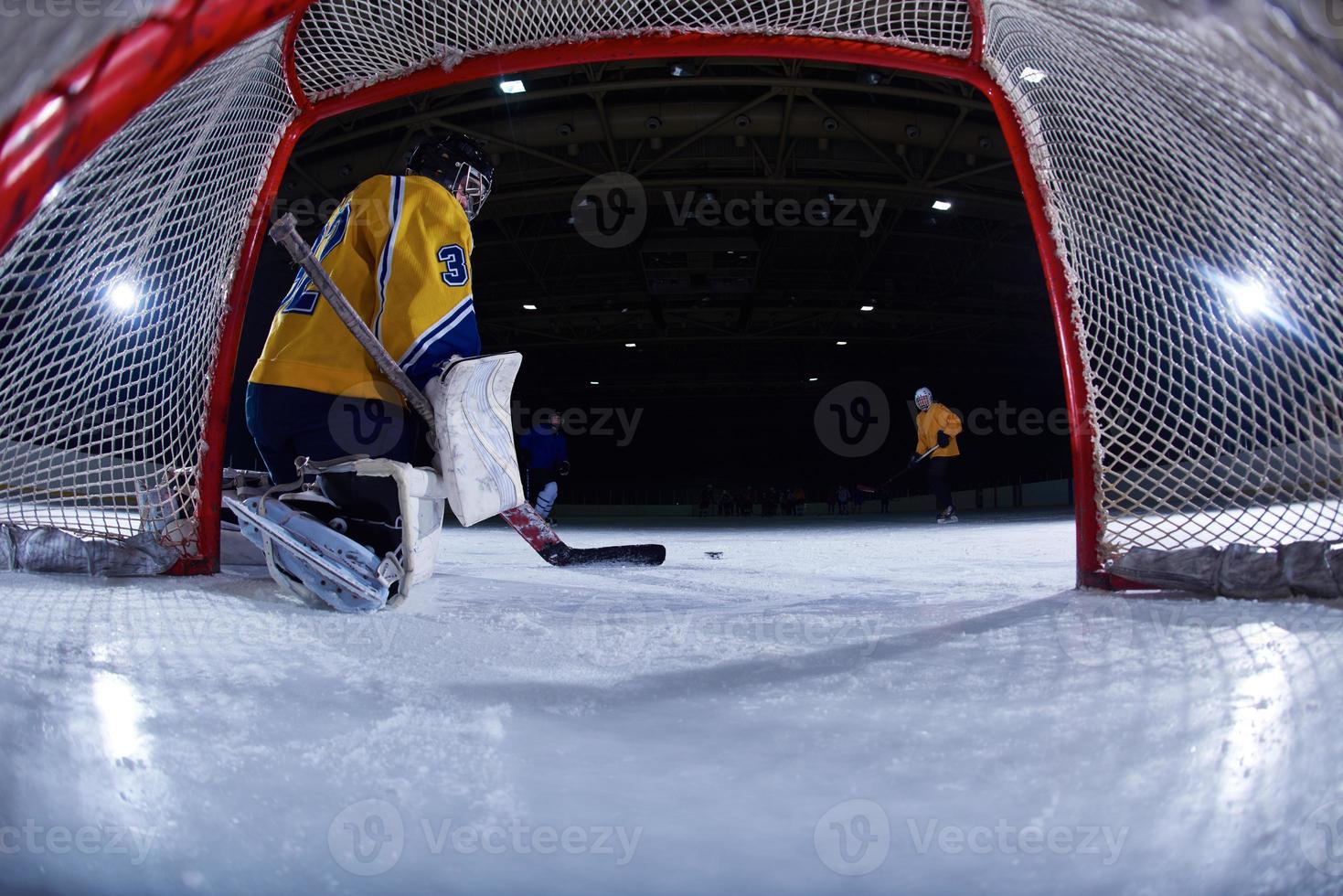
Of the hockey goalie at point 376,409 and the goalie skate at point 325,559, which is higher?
the hockey goalie at point 376,409

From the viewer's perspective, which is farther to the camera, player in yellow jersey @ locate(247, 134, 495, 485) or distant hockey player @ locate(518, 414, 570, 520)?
distant hockey player @ locate(518, 414, 570, 520)

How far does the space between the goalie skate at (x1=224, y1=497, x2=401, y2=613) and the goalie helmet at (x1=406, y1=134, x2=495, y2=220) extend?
0.78 metres

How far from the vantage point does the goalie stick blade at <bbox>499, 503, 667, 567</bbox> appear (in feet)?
8.20

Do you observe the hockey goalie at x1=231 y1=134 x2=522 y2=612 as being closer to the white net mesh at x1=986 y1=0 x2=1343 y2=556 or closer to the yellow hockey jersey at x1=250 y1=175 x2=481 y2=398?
the yellow hockey jersey at x1=250 y1=175 x2=481 y2=398

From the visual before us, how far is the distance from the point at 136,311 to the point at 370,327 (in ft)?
3.24

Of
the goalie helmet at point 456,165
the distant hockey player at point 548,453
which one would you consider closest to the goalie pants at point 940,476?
the distant hockey player at point 548,453

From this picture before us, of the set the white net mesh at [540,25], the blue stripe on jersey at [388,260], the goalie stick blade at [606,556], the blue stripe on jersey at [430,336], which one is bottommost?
the goalie stick blade at [606,556]

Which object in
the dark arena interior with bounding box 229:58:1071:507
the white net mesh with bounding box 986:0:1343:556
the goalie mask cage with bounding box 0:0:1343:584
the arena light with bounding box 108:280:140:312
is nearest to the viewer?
the white net mesh with bounding box 986:0:1343:556

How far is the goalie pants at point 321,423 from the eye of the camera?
1425mm

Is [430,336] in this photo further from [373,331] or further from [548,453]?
[548,453]

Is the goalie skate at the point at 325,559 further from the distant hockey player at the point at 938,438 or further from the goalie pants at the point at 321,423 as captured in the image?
the distant hockey player at the point at 938,438

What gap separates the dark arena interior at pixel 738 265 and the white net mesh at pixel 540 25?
5.09 metres

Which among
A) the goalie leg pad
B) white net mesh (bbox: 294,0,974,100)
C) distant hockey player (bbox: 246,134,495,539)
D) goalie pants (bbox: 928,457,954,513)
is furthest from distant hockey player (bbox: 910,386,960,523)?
distant hockey player (bbox: 246,134,495,539)

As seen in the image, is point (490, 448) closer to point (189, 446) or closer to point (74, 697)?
point (74, 697)
